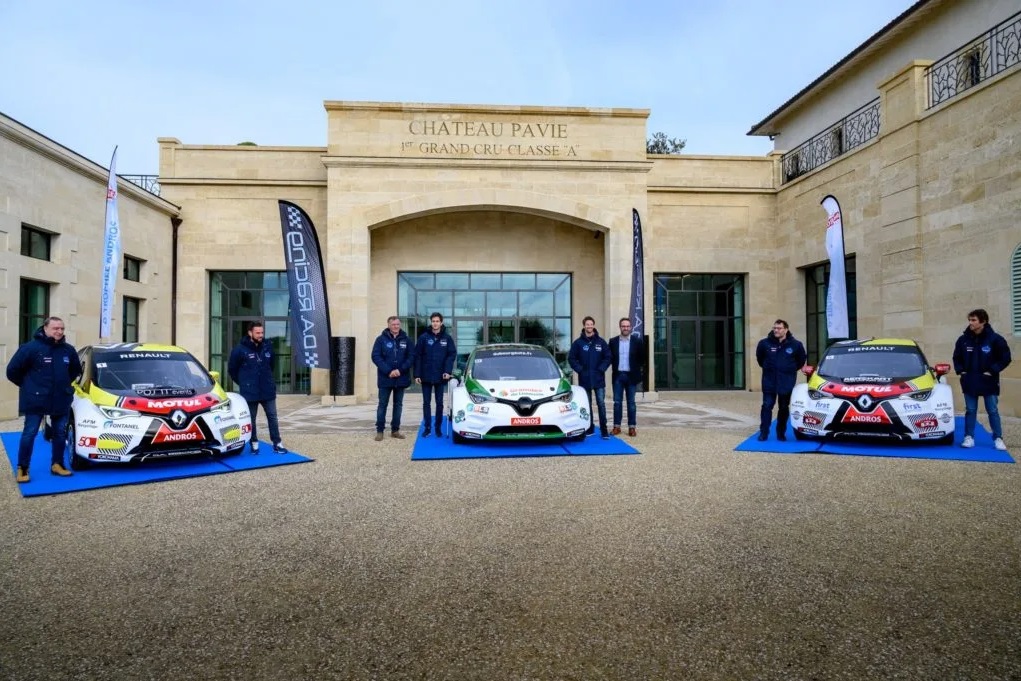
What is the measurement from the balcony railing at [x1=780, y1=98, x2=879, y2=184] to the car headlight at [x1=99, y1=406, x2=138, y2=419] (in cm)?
1646

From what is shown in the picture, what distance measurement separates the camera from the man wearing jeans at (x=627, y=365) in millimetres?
9516

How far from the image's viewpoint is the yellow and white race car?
8039 millimetres

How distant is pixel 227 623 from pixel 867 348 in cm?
909

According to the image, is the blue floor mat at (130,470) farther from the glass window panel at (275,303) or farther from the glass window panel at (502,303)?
the glass window panel at (502,303)

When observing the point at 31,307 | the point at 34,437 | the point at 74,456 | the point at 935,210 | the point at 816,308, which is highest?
the point at 935,210

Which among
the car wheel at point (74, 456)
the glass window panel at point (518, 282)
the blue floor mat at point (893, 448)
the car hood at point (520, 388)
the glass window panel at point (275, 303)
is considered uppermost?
the glass window panel at point (518, 282)

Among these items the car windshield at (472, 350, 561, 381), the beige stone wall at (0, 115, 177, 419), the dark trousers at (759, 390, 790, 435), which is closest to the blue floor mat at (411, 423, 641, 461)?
the car windshield at (472, 350, 561, 381)

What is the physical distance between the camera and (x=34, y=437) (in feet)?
21.1

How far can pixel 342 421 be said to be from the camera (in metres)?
12.2

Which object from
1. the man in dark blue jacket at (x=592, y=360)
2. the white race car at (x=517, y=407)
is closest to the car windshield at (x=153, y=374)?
the white race car at (x=517, y=407)

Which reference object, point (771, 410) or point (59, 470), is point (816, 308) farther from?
point (59, 470)

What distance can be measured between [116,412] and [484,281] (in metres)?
13.1

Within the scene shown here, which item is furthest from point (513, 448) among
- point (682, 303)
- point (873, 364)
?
point (682, 303)

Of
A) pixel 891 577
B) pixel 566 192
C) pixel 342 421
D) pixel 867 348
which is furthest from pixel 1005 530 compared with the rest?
pixel 566 192
